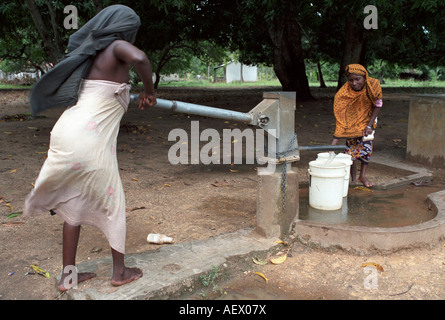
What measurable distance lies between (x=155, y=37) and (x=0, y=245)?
31.5 ft

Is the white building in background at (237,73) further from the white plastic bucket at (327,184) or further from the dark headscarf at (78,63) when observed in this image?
the dark headscarf at (78,63)

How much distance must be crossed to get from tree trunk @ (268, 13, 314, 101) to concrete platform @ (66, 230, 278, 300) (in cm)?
966

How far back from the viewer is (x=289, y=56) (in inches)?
530

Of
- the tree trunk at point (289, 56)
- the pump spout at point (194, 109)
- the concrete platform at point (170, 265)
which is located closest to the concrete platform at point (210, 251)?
the concrete platform at point (170, 265)

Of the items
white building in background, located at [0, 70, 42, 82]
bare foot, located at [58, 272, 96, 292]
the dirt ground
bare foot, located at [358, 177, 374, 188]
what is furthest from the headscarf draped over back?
white building in background, located at [0, 70, 42, 82]

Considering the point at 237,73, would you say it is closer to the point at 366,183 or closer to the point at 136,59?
the point at 366,183

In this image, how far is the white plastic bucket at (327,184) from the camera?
3.90 meters

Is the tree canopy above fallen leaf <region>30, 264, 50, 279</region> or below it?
above

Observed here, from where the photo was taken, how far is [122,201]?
2730 millimetres

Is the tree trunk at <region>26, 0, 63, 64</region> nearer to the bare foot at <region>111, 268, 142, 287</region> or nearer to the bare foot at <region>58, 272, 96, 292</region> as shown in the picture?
the bare foot at <region>58, 272, 96, 292</region>

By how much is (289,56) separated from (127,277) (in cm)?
1178

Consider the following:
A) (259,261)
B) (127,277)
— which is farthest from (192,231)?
(127,277)

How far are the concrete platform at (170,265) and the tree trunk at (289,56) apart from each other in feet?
31.7

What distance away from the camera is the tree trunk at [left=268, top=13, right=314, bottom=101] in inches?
486
